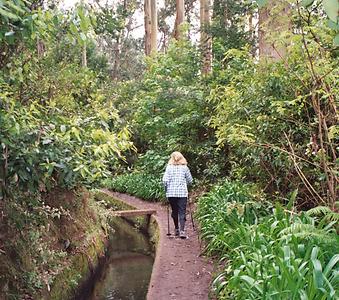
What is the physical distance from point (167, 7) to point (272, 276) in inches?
1076

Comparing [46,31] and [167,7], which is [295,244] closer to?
[46,31]

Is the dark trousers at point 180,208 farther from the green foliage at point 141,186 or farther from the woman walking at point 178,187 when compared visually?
the green foliage at point 141,186

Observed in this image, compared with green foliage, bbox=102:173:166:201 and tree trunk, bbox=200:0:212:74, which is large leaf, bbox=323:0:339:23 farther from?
tree trunk, bbox=200:0:212:74

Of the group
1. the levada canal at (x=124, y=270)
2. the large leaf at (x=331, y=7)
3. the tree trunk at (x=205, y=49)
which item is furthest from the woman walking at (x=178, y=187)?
the large leaf at (x=331, y=7)

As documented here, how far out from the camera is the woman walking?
324 inches

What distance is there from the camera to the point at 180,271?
635cm

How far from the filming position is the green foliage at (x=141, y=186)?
43.0 feet

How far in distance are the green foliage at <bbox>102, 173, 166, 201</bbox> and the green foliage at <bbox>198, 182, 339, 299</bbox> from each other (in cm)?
694

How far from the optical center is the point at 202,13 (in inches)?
579

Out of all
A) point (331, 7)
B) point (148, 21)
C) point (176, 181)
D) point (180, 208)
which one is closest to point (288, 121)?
point (176, 181)

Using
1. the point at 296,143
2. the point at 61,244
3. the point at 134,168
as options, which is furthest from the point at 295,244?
the point at 134,168

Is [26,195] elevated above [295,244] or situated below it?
above

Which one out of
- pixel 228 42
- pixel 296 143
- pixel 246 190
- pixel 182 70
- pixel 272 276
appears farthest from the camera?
pixel 182 70

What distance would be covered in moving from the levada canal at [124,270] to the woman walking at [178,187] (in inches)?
47.1
